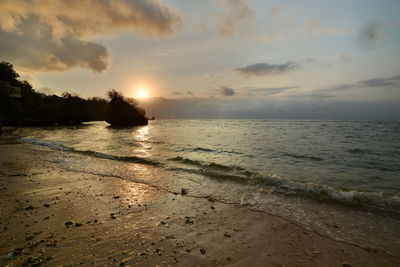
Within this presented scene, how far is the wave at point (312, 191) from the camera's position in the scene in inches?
291

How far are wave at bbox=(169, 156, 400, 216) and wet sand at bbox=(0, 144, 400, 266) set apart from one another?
9.84ft

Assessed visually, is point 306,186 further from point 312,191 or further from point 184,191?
point 184,191

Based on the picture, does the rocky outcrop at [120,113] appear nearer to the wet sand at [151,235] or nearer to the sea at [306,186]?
the sea at [306,186]

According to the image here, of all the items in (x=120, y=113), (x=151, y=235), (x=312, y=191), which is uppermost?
(x=120, y=113)

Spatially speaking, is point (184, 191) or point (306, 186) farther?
point (306, 186)

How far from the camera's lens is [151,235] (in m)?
4.93

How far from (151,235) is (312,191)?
22.7 feet

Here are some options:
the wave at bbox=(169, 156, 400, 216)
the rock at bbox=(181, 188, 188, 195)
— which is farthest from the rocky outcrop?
the rock at bbox=(181, 188, 188, 195)

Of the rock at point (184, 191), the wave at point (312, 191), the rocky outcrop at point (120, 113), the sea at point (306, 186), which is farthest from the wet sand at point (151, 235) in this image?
the rocky outcrop at point (120, 113)

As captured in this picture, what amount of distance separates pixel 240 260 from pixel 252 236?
115cm

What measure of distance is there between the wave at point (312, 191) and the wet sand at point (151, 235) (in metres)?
3.00

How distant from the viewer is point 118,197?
770cm

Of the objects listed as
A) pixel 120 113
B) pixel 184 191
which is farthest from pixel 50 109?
pixel 184 191

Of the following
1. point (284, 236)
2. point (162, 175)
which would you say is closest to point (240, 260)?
point (284, 236)
